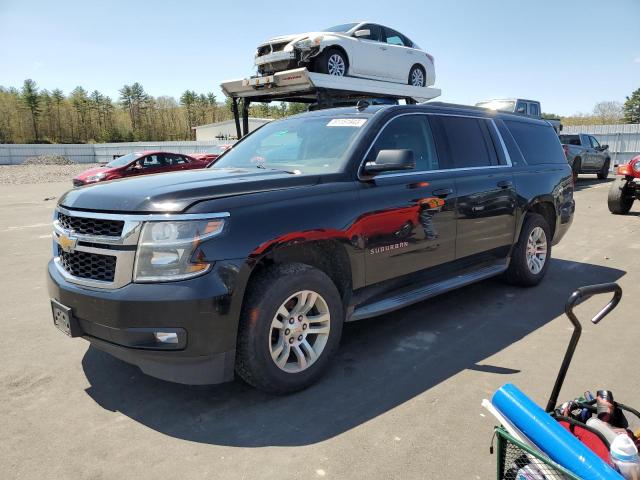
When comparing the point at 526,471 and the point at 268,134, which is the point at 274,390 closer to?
the point at 526,471

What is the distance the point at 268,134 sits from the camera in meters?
4.68

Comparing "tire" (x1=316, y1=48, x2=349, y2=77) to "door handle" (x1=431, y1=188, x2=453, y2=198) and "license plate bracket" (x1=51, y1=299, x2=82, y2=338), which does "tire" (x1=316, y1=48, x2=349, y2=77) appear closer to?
"door handle" (x1=431, y1=188, x2=453, y2=198)

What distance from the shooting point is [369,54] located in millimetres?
9172

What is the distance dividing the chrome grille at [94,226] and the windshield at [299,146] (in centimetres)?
138

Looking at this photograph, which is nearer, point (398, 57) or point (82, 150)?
point (398, 57)

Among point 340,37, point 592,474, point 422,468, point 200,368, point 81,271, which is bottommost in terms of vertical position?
point 422,468

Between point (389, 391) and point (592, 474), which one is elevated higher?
point (592, 474)

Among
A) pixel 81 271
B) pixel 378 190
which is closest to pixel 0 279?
pixel 81 271

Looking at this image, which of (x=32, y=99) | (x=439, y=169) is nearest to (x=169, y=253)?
(x=439, y=169)

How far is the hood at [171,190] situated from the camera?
2885mm

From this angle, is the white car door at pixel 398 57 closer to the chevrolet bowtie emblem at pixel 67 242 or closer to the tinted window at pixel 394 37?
the tinted window at pixel 394 37

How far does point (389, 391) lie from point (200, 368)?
4.25 ft

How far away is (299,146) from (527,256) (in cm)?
307

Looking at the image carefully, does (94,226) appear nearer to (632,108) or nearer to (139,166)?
(139,166)
